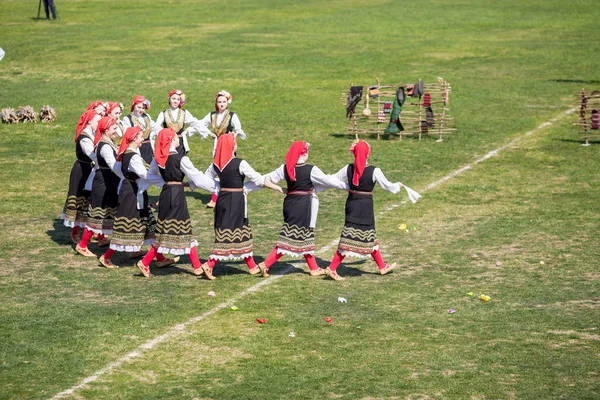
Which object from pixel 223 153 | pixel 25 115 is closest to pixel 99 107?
pixel 223 153

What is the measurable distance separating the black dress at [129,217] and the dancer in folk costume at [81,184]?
5.79 feet

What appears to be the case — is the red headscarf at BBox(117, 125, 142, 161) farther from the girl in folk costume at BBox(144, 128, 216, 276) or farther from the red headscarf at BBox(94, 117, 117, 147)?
the red headscarf at BBox(94, 117, 117, 147)

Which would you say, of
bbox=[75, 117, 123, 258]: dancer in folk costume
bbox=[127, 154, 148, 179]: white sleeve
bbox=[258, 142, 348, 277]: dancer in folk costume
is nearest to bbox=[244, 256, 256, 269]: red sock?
bbox=[258, 142, 348, 277]: dancer in folk costume

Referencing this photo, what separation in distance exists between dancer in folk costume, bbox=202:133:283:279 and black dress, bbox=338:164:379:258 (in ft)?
3.93

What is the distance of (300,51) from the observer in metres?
39.7

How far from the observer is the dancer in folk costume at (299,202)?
48.0 ft

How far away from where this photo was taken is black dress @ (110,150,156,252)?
49.3 feet

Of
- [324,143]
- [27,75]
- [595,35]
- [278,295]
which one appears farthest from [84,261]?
[595,35]

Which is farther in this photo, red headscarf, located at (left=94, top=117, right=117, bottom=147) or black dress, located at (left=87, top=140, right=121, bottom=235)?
black dress, located at (left=87, top=140, right=121, bottom=235)

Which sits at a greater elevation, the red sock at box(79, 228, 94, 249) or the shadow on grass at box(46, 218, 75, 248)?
the red sock at box(79, 228, 94, 249)

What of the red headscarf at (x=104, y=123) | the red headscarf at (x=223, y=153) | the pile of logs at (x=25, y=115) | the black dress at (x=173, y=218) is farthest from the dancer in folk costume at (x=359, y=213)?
the pile of logs at (x=25, y=115)

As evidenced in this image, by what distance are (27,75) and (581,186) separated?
2133cm

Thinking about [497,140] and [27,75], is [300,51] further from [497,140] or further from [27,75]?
[497,140]

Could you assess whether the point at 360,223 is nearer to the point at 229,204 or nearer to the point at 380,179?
the point at 380,179
